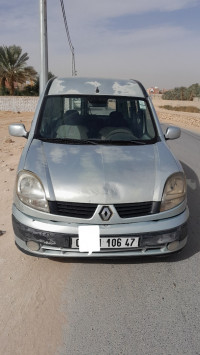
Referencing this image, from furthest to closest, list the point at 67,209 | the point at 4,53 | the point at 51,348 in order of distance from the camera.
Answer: the point at 4,53
the point at 67,209
the point at 51,348

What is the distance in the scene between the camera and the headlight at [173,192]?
105 inches

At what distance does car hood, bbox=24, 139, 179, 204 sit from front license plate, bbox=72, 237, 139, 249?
12.3 inches

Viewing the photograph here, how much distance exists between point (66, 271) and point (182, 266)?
1.13 meters

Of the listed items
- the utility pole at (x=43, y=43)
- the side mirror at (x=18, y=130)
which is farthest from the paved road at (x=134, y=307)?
the utility pole at (x=43, y=43)

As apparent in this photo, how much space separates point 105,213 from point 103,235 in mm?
179

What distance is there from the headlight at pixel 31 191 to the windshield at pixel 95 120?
2.53 feet

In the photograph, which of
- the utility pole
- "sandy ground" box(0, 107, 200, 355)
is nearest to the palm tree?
the utility pole

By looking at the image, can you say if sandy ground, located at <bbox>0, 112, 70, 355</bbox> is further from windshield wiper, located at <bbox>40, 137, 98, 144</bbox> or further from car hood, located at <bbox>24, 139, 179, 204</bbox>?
windshield wiper, located at <bbox>40, 137, 98, 144</bbox>

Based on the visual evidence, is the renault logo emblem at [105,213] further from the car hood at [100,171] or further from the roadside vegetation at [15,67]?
the roadside vegetation at [15,67]

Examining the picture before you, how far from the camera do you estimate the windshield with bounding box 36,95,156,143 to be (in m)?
3.53

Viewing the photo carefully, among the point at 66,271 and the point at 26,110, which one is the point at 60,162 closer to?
the point at 66,271

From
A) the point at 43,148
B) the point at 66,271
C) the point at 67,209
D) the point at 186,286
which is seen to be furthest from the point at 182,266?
the point at 43,148

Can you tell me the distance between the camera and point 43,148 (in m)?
3.18

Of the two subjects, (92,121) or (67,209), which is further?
(92,121)
